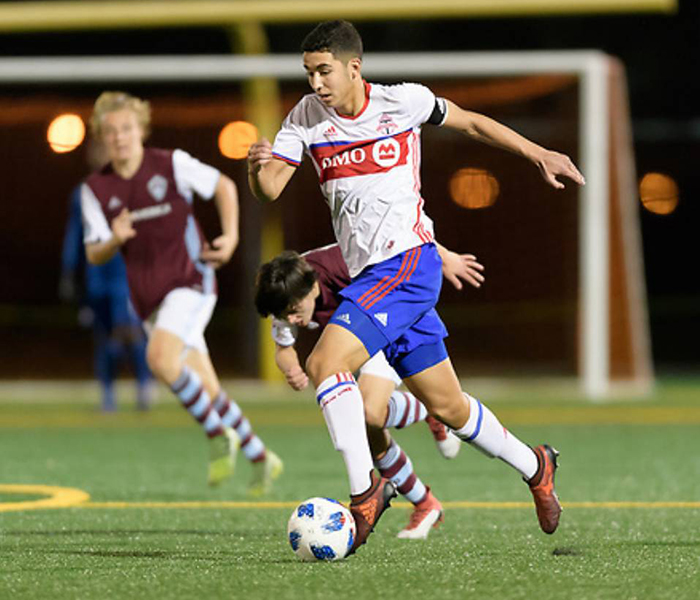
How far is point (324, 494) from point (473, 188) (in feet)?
27.3

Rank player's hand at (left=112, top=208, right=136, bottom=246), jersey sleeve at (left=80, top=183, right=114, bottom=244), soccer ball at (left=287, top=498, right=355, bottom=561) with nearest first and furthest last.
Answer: soccer ball at (left=287, top=498, right=355, bottom=561) < player's hand at (left=112, top=208, right=136, bottom=246) < jersey sleeve at (left=80, top=183, right=114, bottom=244)

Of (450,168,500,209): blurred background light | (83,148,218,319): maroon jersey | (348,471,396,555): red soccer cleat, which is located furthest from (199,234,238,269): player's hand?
(450,168,500,209): blurred background light

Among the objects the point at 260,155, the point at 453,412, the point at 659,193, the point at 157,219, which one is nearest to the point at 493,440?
the point at 453,412

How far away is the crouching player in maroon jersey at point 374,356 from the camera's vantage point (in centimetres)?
570

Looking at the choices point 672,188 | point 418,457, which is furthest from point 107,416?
point 672,188

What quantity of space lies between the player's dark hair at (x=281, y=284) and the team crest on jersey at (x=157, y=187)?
2597mm

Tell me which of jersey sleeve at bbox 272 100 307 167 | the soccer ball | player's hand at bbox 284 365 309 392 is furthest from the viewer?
player's hand at bbox 284 365 309 392

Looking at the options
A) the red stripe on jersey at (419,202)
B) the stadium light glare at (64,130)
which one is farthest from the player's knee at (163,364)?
the stadium light glare at (64,130)

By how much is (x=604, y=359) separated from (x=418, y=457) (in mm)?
4905

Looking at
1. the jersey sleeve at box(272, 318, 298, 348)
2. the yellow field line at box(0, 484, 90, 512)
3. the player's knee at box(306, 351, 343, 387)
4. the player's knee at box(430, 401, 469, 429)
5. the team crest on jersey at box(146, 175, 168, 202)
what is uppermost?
the team crest on jersey at box(146, 175, 168, 202)

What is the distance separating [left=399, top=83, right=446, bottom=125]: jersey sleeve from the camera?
5.66 meters

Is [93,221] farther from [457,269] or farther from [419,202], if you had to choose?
[419,202]

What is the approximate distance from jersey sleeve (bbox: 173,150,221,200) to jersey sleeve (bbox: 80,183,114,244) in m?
0.41

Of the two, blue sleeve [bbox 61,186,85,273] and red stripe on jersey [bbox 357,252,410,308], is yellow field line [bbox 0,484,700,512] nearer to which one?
red stripe on jersey [bbox 357,252,410,308]
